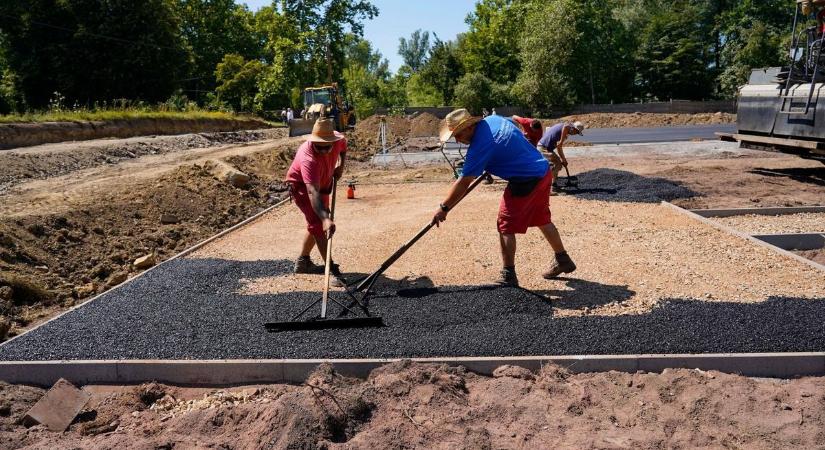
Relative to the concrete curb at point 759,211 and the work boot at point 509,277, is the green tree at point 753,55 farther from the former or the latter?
the work boot at point 509,277

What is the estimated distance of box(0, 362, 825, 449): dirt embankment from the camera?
3.12m

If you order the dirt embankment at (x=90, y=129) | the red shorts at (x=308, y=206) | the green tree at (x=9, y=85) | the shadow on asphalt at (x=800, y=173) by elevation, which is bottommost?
the shadow on asphalt at (x=800, y=173)

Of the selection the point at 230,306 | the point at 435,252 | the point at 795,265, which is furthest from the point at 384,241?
the point at 795,265

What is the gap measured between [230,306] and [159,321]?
1.89 feet

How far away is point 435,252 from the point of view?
22.1 ft

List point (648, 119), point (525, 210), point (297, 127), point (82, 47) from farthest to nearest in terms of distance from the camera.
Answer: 1. point (648, 119)
2. point (82, 47)
3. point (297, 127)
4. point (525, 210)

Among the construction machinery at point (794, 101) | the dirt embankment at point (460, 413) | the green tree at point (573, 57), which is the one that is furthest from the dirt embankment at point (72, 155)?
the green tree at point (573, 57)

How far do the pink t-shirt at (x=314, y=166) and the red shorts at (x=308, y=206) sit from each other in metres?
0.07

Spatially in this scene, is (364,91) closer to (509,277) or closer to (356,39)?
(356,39)

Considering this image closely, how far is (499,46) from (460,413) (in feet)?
139

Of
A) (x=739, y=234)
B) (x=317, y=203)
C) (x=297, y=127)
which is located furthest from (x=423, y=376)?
(x=297, y=127)

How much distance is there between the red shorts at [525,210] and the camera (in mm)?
5070

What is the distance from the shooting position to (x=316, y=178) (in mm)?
5438

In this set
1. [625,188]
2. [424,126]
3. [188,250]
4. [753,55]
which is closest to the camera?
[188,250]
